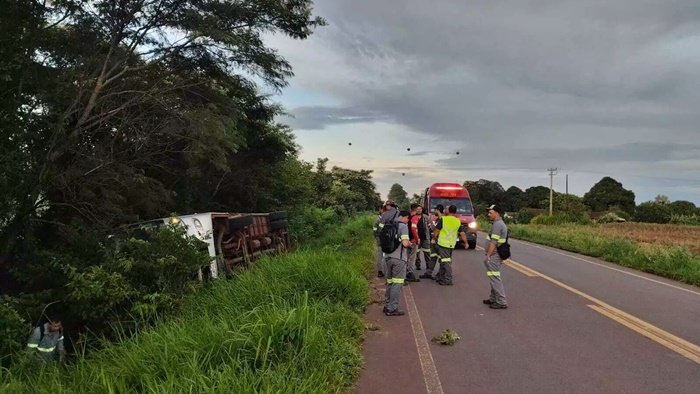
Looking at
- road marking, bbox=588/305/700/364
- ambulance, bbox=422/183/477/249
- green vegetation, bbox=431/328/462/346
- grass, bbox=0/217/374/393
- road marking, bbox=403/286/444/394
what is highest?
ambulance, bbox=422/183/477/249

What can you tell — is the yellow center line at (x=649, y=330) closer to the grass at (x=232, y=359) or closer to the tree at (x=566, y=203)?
the grass at (x=232, y=359)

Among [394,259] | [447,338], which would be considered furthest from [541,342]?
[394,259]

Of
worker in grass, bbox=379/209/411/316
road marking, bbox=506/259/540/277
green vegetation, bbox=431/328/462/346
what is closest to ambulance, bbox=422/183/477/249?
road marking, bbox=506/259/540/277

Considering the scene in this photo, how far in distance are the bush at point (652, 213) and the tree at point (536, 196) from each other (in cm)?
2473

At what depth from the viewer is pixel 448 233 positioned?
1181cm

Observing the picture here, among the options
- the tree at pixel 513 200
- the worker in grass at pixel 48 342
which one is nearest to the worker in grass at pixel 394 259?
the worker in grass at pixel 48 342

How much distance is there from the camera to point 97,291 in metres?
8.76

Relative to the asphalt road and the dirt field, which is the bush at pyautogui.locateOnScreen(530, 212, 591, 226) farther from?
the asphalt road

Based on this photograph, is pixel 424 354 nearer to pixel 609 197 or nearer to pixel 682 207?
pixel 682 207

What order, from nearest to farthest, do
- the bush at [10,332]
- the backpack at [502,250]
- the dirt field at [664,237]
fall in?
the bush at [10,332] → the backpack at [502,250] → the dirt field at [664,237]

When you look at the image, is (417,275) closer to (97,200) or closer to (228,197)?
(97,200)

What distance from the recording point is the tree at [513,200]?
106 meters

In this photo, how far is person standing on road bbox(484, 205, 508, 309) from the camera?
9.03 meters

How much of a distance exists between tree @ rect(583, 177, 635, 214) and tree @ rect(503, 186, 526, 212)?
1329 cm
